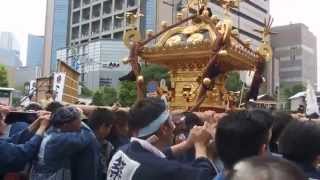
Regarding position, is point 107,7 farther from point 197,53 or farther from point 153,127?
point 153,127

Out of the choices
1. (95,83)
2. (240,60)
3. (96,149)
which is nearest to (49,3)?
(95,83)

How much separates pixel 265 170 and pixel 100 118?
2965 mm

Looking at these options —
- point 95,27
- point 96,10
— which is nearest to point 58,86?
point 95,27

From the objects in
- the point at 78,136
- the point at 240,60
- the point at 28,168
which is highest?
the point at 240,60

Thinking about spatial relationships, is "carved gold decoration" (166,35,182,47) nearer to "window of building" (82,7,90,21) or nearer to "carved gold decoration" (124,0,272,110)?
"carved gold decoration" (124,0,272,110)

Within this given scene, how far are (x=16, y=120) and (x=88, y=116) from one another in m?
0.63

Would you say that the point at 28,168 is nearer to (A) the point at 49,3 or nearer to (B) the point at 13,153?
(B) the point at 13,153

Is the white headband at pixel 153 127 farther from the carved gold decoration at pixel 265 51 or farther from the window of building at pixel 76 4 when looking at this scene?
the window of building at pixel 76 4

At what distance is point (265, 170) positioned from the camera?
1.48 m

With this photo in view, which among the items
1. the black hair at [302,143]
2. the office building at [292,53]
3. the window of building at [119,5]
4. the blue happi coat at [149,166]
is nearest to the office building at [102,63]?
the window of building at [119,5]

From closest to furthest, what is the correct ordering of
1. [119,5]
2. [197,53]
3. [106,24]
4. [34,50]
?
1. [197,53]
2. [119,5]
3. [106,24]
4. [34,50]

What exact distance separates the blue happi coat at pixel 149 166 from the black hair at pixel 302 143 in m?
0.43

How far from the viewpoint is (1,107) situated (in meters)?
3.79

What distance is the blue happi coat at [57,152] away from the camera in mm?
3803
